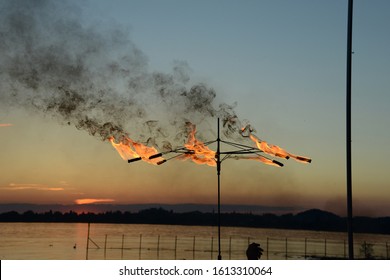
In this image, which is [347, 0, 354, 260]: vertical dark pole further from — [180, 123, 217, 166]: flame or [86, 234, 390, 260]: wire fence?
[86, 234, 390, 260]: wire fence

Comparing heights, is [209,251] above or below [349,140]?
below

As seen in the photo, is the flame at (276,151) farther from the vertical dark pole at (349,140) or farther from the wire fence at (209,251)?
the wire fence at (209,251)

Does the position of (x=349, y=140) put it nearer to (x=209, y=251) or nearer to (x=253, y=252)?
(x=253, y=252)

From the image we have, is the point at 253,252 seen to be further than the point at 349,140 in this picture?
Yes

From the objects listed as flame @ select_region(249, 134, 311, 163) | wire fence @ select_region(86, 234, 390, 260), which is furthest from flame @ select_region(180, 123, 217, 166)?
wire fence @ select_region(86, 234, 390, 260)

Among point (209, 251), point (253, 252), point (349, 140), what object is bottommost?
Answer: point (209, 251)

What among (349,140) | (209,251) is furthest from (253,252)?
(209,251)

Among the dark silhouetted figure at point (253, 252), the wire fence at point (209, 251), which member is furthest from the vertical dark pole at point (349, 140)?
the wire fence at point (209, 251)
